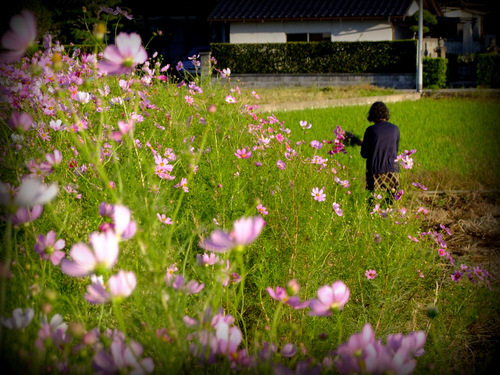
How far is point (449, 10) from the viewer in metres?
23.1

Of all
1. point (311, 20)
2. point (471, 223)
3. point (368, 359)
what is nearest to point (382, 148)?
point (471, 223)

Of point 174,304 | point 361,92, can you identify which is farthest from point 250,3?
point 174,304

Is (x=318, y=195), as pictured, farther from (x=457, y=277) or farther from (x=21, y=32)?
(x=21, y=32)

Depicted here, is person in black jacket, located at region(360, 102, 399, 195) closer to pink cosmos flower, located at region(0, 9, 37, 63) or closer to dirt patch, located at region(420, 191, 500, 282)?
dirt patch, located at region(420, 191, 500, 282)

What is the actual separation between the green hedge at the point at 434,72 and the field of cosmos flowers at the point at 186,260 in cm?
1213

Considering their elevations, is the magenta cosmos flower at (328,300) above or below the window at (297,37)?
below

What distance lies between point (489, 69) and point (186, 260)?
15.3 metres

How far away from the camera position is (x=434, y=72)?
15016mm

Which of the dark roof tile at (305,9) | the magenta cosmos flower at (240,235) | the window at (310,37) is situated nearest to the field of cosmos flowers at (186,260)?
the magenta cosmos flower at (240,235)

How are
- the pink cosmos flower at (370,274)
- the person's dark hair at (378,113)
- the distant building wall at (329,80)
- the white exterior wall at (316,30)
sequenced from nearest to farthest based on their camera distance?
1. the pink cosmos flower at (370,274)
2. the person's dark hair at (378,113)
3. the distant building wall at (329,80)
4. the white exterior wall at (316,30)

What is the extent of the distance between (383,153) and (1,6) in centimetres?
365

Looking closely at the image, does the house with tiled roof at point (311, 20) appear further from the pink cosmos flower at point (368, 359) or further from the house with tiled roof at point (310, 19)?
the pink cosmos flower at point (368, 359)

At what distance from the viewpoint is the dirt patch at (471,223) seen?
11.1 feet

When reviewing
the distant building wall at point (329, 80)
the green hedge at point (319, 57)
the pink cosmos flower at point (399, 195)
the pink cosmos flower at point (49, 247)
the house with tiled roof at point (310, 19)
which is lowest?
the pink cosmos flower at point (399, 195)
